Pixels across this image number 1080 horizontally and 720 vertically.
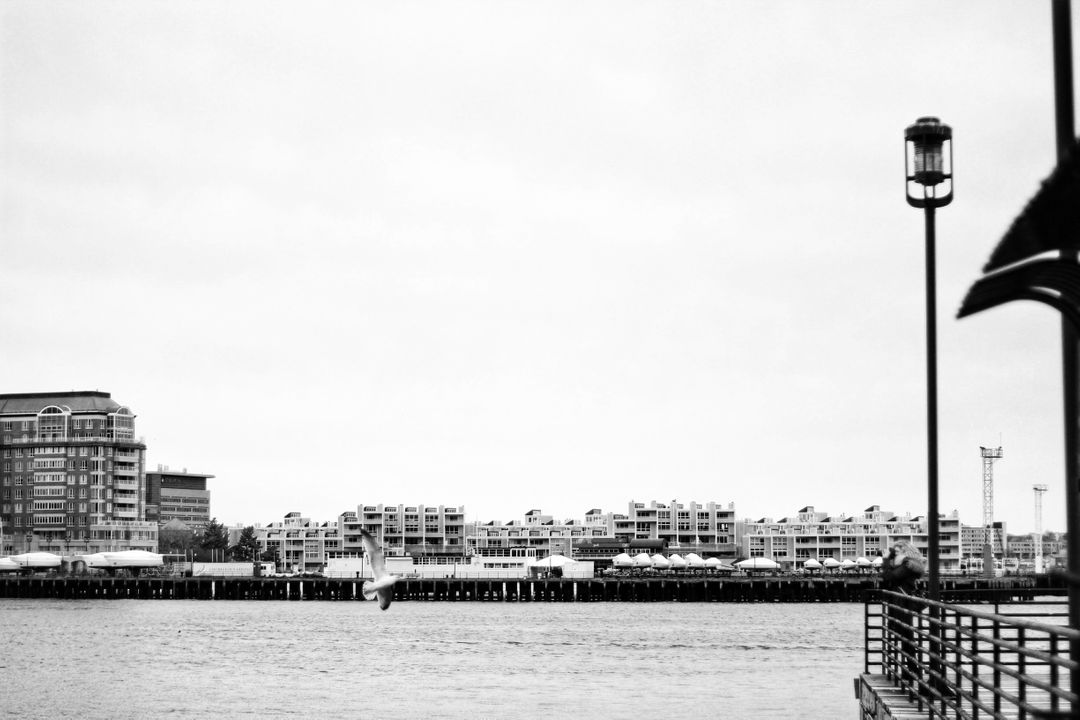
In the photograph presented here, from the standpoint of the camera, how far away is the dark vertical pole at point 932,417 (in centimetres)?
2003

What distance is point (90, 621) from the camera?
105375mm

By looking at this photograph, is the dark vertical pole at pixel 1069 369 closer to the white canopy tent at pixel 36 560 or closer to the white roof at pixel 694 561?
the white roof at pixel 694 561

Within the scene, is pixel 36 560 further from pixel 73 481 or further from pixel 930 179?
pixel 930 179

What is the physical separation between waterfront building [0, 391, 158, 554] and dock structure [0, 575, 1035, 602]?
16.1 meters

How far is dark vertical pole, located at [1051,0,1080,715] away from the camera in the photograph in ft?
26.4

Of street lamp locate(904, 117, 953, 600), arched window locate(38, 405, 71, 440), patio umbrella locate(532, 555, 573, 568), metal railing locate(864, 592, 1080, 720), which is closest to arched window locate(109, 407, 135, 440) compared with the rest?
arched window locate(38, 405, 71, 440)

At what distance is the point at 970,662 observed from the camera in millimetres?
16062

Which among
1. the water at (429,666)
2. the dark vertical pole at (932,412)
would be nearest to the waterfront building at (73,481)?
the water at (429,666)

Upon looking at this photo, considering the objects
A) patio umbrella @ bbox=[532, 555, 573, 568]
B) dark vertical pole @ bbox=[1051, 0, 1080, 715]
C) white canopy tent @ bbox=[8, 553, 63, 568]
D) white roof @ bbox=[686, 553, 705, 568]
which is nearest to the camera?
dark vertical pole @ bbox=[1051, 0, 1080, 715]

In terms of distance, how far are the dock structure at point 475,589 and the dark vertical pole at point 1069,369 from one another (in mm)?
139784

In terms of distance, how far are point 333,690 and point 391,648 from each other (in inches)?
905

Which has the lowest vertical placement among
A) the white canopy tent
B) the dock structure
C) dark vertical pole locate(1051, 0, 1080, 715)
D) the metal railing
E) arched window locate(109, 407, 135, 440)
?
the dock structure

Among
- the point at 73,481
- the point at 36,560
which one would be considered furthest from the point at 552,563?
the point at 73,481

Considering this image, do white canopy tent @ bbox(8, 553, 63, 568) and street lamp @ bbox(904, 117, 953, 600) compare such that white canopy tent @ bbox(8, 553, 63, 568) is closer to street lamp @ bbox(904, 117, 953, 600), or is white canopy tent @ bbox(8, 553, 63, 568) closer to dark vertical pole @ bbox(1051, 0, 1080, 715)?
street lamp @ bbox(904, 117, 953, 600)
